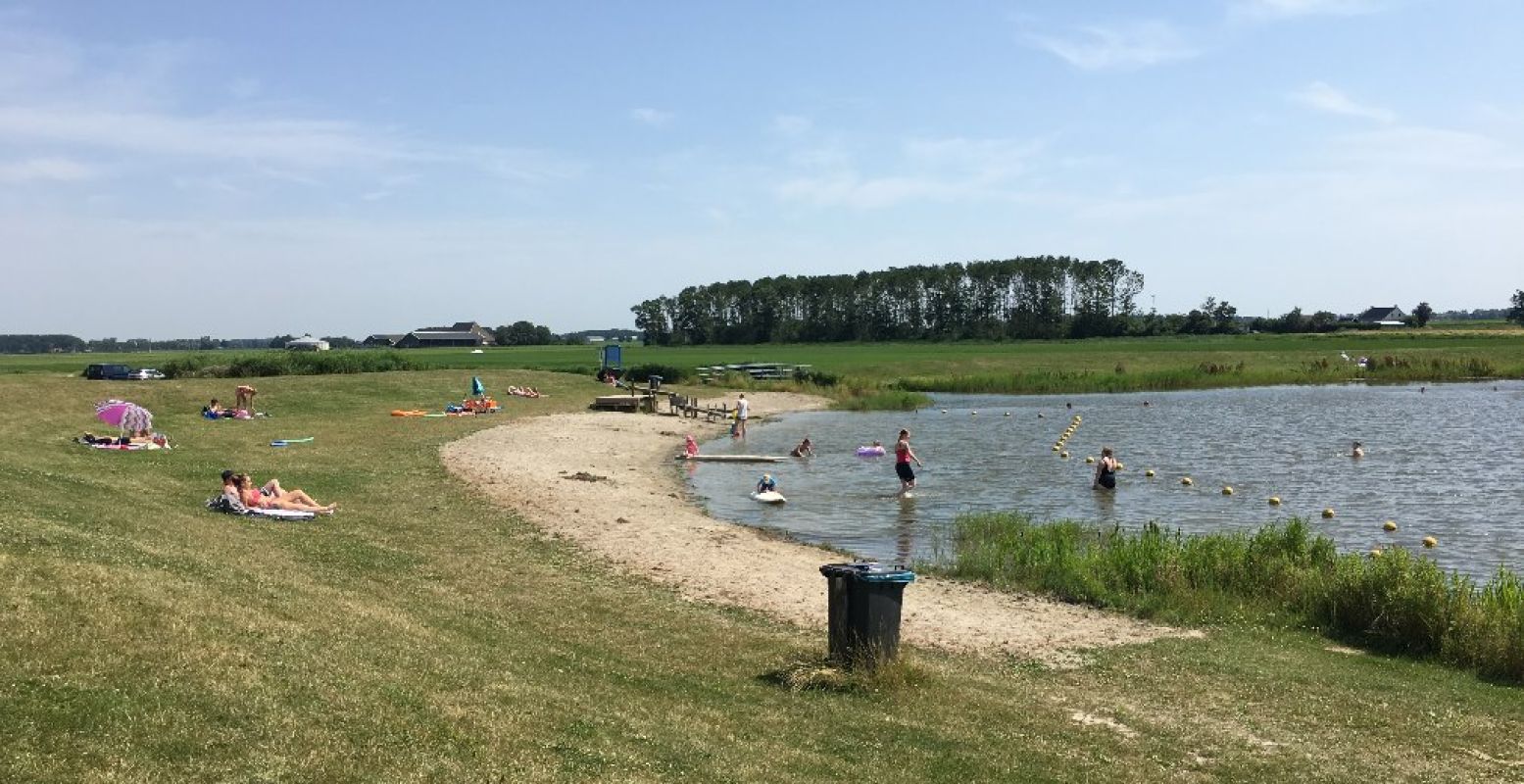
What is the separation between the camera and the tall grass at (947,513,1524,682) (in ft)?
45.4

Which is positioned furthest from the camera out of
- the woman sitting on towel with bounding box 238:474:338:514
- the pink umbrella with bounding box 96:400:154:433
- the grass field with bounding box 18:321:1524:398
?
the grass field with bounding box 18:321:1524:398

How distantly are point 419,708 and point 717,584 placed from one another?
936 cm

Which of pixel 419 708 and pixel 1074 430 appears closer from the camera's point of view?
pixel 419 708

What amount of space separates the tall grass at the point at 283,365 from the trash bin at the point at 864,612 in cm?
4876

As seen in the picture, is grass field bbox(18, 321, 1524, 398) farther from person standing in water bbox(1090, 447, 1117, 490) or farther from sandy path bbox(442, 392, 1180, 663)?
person standing in water bbox(1090, 447, 1117, 490)

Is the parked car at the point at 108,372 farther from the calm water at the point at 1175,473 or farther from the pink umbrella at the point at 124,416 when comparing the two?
the pink umbrella at the point at 124,416

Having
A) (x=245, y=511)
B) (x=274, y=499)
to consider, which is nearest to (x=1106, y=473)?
(x=274, y=499)

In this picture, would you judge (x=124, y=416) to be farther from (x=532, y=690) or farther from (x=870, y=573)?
(x=870, y=573)

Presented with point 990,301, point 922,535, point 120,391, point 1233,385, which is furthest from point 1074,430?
point 990,301

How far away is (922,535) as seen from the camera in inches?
953

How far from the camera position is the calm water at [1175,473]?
1005 inches

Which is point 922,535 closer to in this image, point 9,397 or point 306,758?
point 306,758

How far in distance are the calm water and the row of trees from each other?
95.3 meters

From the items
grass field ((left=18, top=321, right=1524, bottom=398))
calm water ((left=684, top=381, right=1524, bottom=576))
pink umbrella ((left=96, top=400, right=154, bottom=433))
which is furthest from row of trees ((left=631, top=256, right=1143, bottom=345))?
pink umbrella ((left=96, top=400, right=154, bottom=433))
